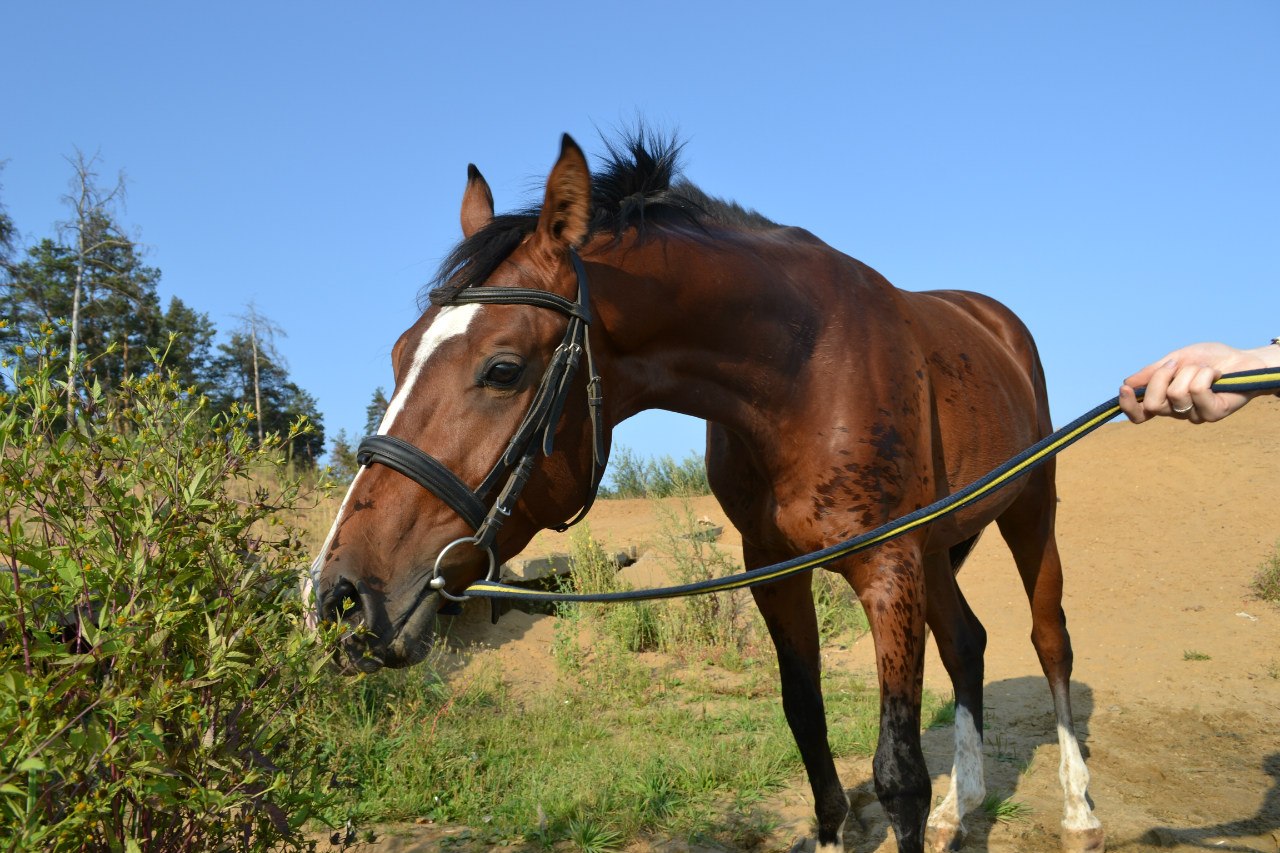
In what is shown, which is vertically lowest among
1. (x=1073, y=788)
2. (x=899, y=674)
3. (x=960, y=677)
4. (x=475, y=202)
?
(x=1073, y=788)

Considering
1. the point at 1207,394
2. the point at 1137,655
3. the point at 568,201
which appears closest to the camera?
the point at 1207,394

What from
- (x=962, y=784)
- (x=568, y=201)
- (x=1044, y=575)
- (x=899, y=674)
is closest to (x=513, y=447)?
(x=568, y=201)

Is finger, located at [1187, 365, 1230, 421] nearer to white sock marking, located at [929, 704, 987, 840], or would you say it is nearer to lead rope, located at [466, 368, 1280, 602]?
lead rope, located at [466, 368, 1280, 602]

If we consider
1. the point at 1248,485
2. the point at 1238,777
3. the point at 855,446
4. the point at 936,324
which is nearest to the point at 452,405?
the point at 855,446

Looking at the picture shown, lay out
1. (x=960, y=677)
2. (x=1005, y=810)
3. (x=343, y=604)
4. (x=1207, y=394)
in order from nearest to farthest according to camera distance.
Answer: (x=1207, y=394), (x=343, y=604), (x=1005, y=810), (x=960, y=677)

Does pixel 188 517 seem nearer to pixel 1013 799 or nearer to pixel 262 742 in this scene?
pixel 262 742

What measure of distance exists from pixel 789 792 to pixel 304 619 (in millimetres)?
3027

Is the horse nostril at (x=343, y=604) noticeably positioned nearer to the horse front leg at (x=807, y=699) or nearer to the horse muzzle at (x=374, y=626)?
the horse muzzle at (x=374, y=626)

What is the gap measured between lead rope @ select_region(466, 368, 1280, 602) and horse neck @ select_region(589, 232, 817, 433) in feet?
1.70

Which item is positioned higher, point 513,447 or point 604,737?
point 513,447

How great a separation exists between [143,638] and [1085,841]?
3.89 metres

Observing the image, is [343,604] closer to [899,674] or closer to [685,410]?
[685,410]

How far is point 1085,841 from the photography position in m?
3.82

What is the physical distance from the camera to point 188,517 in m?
1.83
